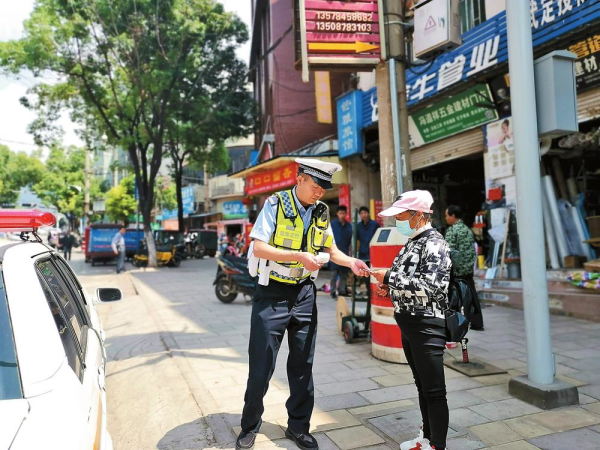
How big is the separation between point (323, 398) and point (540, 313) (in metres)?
1.85

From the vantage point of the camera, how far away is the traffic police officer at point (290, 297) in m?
2.83

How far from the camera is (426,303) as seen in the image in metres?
2.57

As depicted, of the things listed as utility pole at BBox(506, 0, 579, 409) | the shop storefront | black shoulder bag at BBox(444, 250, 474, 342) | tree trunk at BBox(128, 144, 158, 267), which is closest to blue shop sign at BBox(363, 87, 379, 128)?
the shop storefront

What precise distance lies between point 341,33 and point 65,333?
14.7 feet

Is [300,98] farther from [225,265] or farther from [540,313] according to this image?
[540,313]

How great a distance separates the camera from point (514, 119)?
12.3 ft

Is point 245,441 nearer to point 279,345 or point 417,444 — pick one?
point 279,345

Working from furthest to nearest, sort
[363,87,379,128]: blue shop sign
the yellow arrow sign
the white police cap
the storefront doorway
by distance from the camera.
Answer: the storefront doorway, [363,87,379,128]: blue shop sign, the yellow arrow sign, the white police cap

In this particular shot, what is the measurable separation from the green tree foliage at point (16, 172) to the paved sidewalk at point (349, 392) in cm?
4315

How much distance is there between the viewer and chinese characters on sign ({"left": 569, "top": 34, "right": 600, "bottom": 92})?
6742mm

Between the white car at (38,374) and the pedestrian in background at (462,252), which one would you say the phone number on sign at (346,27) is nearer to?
the pedestrian in background at (462,252)

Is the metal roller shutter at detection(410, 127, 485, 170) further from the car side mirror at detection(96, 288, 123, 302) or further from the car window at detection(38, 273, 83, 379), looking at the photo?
the car window at detection(38, 273, 83, 379)

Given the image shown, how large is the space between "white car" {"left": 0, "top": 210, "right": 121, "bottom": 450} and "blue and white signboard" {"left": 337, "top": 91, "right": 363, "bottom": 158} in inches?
435

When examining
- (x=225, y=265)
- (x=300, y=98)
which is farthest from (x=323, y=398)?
(x=300, y=98)
